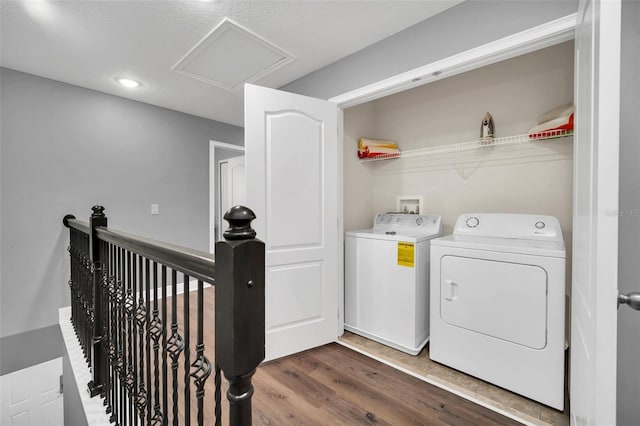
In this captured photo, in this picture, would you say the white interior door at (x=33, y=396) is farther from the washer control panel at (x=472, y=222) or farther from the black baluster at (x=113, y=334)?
the washer control panel at (x=472, y=222)

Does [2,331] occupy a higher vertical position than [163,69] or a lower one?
lower

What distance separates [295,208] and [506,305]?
1.54m

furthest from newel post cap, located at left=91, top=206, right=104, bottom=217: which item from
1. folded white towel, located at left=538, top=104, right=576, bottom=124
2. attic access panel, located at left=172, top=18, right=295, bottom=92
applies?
folded white towel, located at left=538, top=104, right=576, bottom=124

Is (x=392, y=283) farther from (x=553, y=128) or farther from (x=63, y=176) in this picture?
(x=63, y=176)

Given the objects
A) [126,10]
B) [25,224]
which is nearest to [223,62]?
[126,10]

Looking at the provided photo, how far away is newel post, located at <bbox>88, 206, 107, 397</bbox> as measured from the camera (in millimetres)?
1619

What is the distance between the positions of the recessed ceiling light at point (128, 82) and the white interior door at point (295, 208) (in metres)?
1.62

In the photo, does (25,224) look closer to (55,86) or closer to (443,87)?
(55,86)

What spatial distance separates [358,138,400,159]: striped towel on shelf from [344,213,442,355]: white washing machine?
660mm

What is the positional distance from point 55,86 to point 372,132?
3220 mm

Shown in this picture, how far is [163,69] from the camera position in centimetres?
255

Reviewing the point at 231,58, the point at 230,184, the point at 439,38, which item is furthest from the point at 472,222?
the point at 230,184

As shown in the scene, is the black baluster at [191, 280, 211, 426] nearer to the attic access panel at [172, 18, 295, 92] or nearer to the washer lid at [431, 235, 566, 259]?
the washer lid at [431, 235, 566, 259]

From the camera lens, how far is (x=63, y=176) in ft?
9.20
